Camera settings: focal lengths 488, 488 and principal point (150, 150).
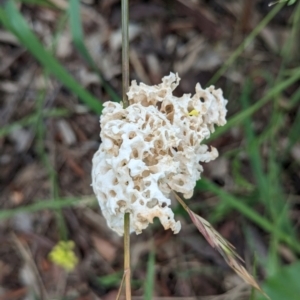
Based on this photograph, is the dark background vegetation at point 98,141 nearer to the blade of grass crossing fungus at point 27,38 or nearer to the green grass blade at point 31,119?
the green grass blade at point 31,119

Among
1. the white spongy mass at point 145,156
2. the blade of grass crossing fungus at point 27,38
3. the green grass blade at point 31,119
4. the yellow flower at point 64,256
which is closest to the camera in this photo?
the white spongy mass at point 145,156

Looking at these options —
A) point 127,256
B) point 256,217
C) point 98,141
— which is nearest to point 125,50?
point 127,256

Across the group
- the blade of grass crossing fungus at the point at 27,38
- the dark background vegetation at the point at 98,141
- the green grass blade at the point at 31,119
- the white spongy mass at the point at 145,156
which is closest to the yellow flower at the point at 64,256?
the dark background vegetation at the point at 98,141

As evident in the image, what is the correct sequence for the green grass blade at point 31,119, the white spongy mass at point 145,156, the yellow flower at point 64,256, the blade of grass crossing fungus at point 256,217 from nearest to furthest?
the white spongy mass at point 145,156 → the blade of grass crossing fungus at point 256,217 → the yellow flower at point 64,256 → the green grass blade at point 31,119

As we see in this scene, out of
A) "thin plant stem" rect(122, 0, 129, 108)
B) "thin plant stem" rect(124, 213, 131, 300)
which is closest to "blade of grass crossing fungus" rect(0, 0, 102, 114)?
"thin plant stem" rect(122, 0, 129, 108)

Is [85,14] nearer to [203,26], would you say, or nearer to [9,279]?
[203,26]

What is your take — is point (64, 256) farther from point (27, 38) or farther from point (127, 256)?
point (127, 256)
